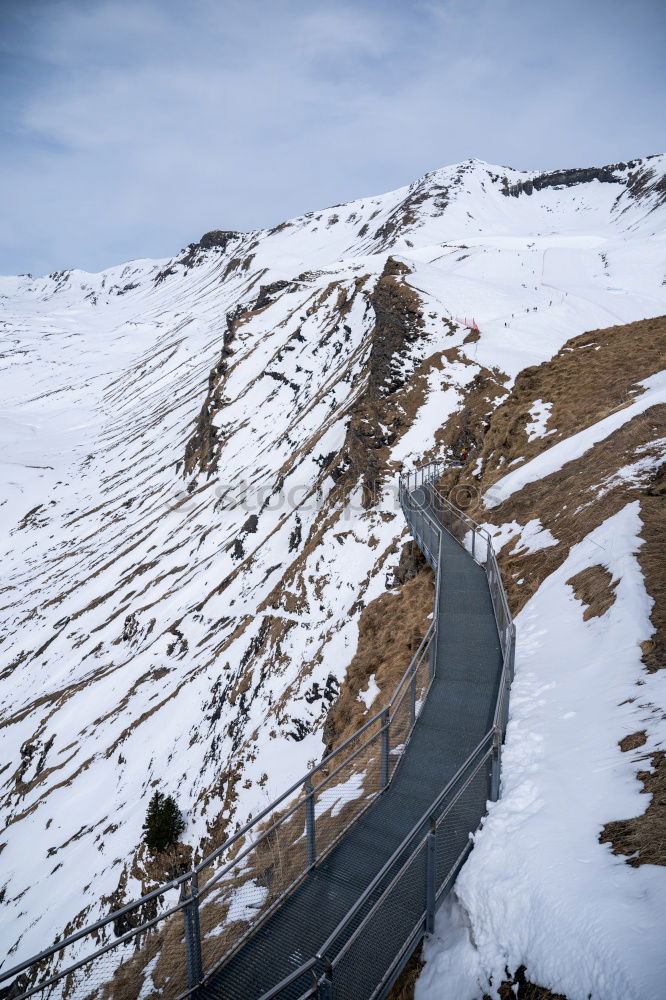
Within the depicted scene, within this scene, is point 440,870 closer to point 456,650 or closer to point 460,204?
point 456,650

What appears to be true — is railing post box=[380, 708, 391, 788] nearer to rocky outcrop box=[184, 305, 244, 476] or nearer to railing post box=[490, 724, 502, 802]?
railing post box=[490, 724, 502, 802]

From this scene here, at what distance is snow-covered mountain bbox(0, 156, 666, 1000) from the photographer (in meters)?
6.59

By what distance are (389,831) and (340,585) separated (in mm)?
13699

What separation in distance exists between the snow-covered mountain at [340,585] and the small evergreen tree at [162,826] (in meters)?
0.56

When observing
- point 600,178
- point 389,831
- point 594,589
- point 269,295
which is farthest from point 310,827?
point 600,178

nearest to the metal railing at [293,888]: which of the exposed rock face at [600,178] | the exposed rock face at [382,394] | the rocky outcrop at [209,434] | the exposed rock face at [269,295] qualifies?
the exposed rock face at [382,394]

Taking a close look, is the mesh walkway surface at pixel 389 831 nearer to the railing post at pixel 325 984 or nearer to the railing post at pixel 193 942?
the railing post at pixel 193 942

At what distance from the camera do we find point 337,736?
13539 millimetres

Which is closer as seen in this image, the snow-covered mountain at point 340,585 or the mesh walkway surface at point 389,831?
the mesh walkway surface at point 389,831

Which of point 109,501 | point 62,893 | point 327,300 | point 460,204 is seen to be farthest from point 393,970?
point 460,204

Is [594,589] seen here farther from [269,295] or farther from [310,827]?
[269,295]

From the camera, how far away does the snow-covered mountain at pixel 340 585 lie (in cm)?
659

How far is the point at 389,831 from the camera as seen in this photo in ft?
22.0

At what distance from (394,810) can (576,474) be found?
10.8 meters
